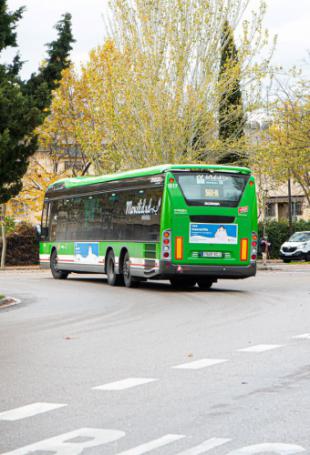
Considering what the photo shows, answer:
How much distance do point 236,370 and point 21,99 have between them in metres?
12.1

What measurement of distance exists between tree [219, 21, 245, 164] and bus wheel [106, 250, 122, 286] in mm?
16246

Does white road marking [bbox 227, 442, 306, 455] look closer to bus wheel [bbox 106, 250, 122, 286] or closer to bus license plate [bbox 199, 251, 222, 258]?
bus license plate [bbox 199, 251, 222, 258]

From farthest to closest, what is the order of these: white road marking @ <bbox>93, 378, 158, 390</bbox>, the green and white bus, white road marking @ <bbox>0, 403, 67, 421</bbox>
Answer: the green and white bus, white road marking @ <bbox>93, 378, 158, 390</bbox>, white road marking @ <bbox>0, 403, 67, 421</bbox>

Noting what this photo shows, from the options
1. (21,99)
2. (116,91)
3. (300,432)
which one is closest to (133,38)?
(116,91)

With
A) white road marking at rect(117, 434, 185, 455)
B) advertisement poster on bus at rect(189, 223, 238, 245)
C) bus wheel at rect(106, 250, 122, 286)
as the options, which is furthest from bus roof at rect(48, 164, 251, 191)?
white road marking at rect(117, 434, 185, 455)

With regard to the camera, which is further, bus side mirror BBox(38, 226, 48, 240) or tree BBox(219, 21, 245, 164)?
tree BBox(219, 21, 245, 164)

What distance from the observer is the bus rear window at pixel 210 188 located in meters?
25.8

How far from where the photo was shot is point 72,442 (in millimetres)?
6766

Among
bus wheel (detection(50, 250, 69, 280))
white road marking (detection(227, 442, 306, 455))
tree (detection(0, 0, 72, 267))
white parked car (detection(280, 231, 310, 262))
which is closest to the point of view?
white road marking (detection(227, 442, 306, 455))

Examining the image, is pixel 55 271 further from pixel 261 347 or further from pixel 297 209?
pixel 297 209

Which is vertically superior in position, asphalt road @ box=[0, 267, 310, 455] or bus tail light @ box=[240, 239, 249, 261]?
bus tail light @ box=[240, 239, 249, 261]

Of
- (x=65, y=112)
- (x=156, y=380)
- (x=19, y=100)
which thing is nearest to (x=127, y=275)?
(x=19, y=100)

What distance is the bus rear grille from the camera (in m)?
25.7

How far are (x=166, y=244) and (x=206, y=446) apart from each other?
18.9 m
